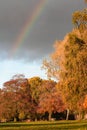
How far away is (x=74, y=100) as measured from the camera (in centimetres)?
3712

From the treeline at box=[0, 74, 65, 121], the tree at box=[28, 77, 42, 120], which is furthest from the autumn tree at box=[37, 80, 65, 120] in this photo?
the tree at box=[28, 77, 42, 120]

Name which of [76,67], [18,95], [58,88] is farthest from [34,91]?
[76,67]

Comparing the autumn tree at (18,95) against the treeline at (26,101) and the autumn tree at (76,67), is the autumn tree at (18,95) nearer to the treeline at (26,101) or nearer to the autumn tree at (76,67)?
the treeline at (26,101)

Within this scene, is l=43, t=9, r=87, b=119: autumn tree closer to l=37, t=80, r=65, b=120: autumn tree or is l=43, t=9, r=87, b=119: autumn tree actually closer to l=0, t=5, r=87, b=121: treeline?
l=0, t=5, r=87, b=121: treeline

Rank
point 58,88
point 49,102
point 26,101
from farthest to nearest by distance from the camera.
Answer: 1. point 26,101
2. point 49,102
3. point 58,88

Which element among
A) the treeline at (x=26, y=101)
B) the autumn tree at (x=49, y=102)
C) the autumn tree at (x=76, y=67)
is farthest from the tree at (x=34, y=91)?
the autumn tree at (x=76, y=67)

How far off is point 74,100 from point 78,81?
2.41 m

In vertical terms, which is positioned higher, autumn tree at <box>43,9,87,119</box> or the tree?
the tree

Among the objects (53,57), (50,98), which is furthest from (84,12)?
(50,98)

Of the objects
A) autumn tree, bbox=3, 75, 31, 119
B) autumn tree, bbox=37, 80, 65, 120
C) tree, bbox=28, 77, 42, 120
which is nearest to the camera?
autumn tree, bbox=37, 80, 65, 120

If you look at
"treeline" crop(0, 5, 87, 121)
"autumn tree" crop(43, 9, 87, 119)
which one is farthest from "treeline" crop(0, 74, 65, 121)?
"autumn tree" crop(43, 9, 87, 119)

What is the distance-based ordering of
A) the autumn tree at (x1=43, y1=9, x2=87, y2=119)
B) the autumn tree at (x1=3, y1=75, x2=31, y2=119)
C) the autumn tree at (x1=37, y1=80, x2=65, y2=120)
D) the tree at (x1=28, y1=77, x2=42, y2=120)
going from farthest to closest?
1. the tree at (x1=28, y1=77, x2=42, y2=120)
2. the autumn tree at (x1=3, y1=75, x2=31, y2=119)
3. the autumn tree at (x1=37, y1=80, x2=65, y2=120)
4. the autumn tree at (x1=43, y1=9, x2=87, y2=119)

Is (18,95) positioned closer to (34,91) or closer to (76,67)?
(34,91)

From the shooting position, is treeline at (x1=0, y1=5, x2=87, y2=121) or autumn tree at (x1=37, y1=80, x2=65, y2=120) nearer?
treeline at (x1=0, y1=5, x2=87, y2=121)
